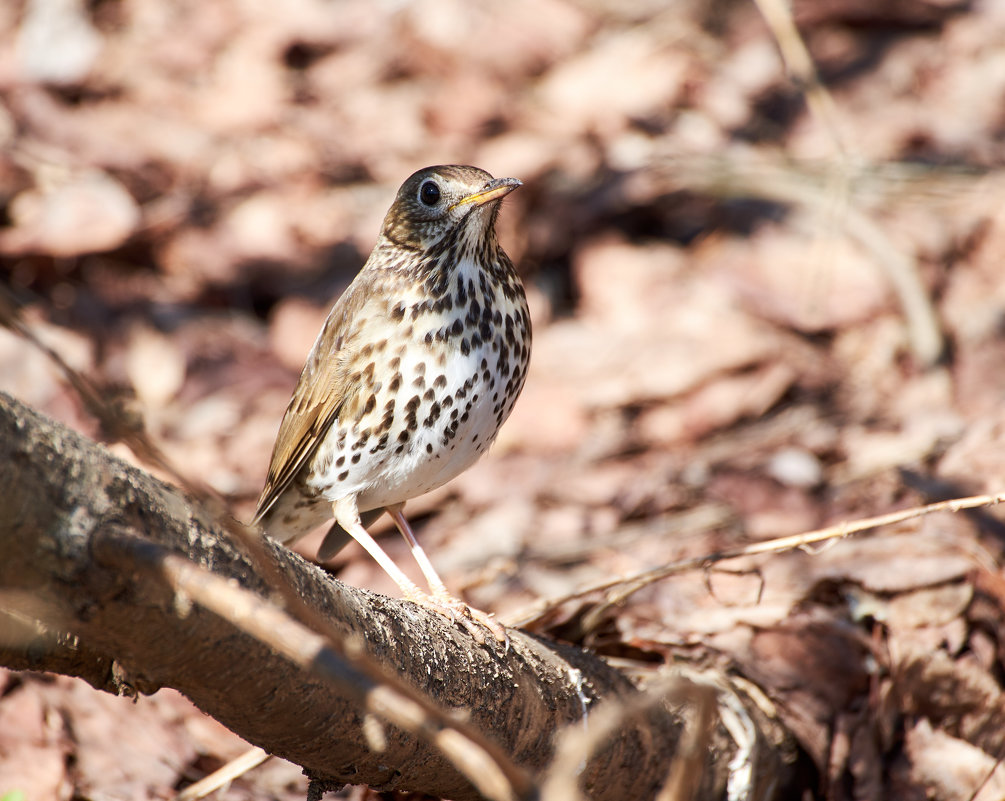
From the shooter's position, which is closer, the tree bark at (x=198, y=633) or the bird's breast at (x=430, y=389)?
the tree bark at (x=198, y=633)

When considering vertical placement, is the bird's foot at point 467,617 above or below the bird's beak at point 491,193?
below

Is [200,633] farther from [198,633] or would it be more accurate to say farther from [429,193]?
[429,193]

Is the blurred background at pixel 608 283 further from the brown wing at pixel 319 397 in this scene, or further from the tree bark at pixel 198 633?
the tree bark at pixel 198 633

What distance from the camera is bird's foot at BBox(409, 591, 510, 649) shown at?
2.62 metres

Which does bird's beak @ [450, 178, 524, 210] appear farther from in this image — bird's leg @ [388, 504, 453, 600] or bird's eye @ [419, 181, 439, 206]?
bird's leg @ [388, 504, 453, 600]

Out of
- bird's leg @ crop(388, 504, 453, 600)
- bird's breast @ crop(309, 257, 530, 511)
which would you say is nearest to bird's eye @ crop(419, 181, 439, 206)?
bird's breast @ crop(309, 257, 530, 511)

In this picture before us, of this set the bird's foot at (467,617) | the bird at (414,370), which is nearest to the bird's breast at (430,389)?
the bird at (414,370)

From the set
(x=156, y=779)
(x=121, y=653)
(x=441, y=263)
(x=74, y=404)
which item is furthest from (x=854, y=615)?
(x=74, y=404)

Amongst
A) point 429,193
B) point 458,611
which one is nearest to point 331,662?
point 458,611

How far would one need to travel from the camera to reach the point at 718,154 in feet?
22.8

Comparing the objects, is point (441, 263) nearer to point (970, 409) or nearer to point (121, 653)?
point (121, 653)

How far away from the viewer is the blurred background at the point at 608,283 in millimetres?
3566

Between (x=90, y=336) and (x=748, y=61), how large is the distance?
503cm

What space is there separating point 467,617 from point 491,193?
146 cm
